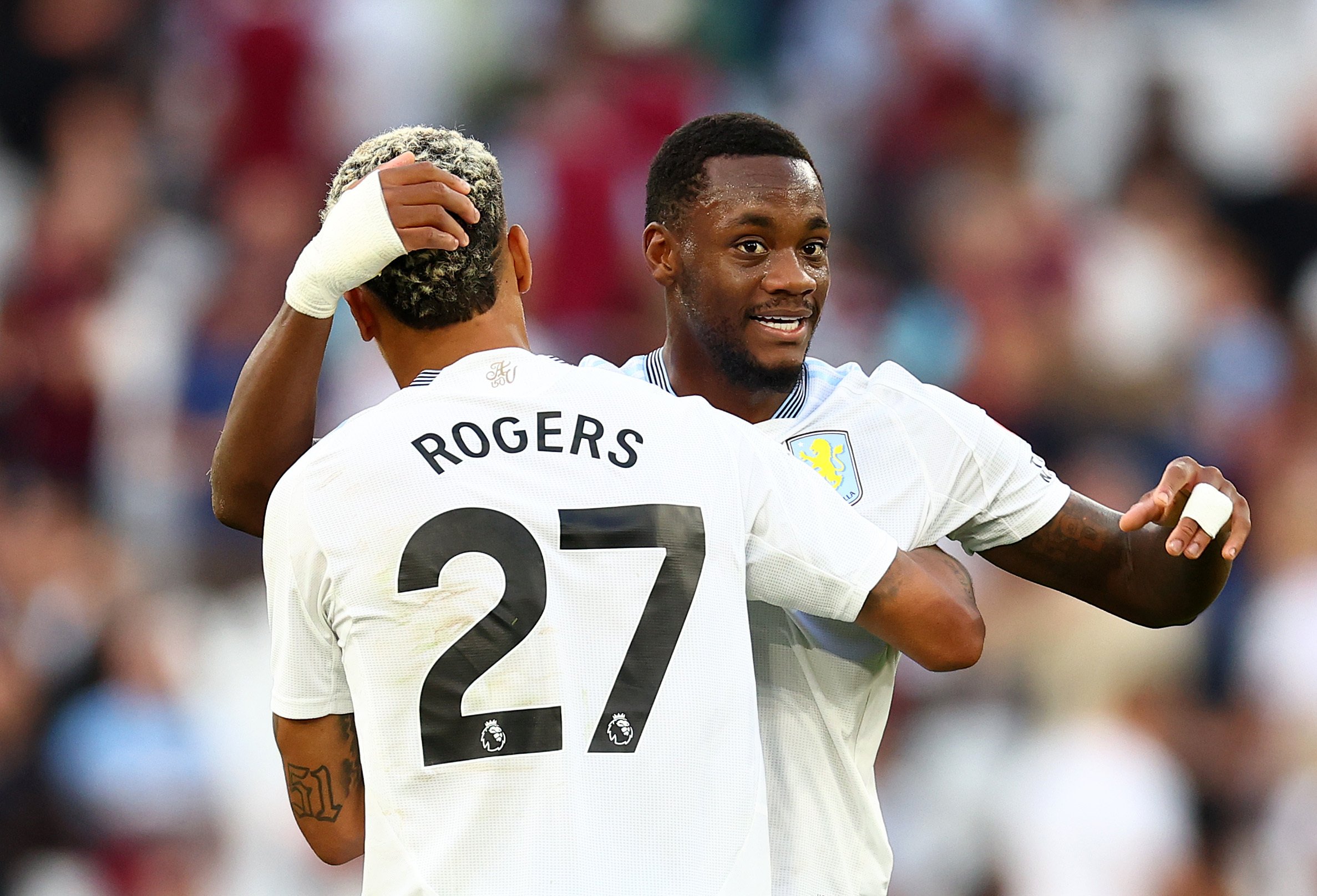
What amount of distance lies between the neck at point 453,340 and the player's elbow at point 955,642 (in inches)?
32.8

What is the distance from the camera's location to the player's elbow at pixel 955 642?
2.86 metres

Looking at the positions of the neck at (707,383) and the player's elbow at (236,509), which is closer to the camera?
the player's elbow at (236,509)

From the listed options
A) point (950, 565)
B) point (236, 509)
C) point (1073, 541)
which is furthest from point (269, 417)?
point (1073, 541)

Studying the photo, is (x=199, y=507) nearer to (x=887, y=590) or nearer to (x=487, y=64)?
(x=487, y=64)

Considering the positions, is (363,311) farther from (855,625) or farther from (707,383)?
(855,625)

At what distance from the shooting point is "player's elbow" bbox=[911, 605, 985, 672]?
2.86 meters

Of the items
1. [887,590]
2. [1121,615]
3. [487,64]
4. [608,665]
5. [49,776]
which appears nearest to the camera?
[608,665]

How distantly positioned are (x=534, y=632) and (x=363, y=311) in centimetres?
69

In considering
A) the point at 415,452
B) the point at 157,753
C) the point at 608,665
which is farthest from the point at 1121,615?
the point at 157,753

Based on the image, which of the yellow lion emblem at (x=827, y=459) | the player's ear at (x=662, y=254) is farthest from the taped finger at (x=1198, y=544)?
the player's ear at (x=662, y=254)

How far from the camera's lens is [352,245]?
2781mm

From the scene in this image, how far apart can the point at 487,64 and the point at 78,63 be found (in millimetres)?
2044

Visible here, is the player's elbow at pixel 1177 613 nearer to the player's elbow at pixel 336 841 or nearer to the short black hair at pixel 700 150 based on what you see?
the short black hair at pixel 700 150

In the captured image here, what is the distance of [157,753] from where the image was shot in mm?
6836
